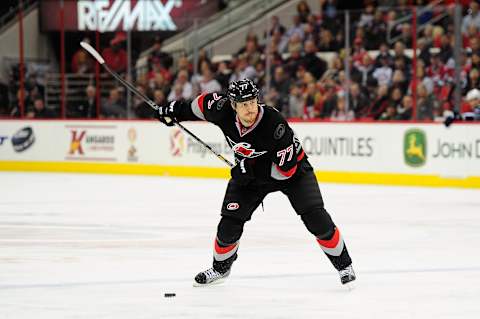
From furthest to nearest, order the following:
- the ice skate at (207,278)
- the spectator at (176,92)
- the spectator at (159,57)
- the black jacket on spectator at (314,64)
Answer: the spectator at (159,57)
the spectator at (176,92)
the black jacket on spectator at (314,64)
the ice skate at (207,278)

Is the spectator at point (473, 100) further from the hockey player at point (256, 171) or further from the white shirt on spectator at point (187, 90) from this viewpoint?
the hockey player at point (256, 171)

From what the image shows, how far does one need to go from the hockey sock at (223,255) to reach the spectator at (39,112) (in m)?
10.6

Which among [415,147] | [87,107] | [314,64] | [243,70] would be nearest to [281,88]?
[314,64]

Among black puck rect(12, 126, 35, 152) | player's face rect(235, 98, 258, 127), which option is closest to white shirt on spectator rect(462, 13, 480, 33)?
black puck rect(12, 126, 35, 152)

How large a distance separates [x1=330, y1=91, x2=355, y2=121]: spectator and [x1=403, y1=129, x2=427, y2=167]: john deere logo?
0.86 m

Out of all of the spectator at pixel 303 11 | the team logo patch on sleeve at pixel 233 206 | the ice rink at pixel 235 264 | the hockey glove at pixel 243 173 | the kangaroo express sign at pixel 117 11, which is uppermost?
the kangaroo express sign at pixel 117 11

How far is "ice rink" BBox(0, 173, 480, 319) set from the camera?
544 cm

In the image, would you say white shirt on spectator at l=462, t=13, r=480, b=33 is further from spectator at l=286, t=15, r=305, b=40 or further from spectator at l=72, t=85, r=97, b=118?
spectator at l=72, t=85, r=97, b=118

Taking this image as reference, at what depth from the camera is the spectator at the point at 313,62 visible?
14.8 meters

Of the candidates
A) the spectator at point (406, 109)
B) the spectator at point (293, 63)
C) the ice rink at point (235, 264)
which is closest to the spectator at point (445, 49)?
the spectator at point (406, 109)

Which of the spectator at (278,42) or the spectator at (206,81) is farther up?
the spectator at (278,42)

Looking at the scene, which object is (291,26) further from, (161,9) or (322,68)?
(161,9)

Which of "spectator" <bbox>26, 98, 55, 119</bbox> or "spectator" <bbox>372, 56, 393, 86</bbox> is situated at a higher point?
"spectator" <bbox>372, 56, 393, 86</bbox>

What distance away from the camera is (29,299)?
5598mm
